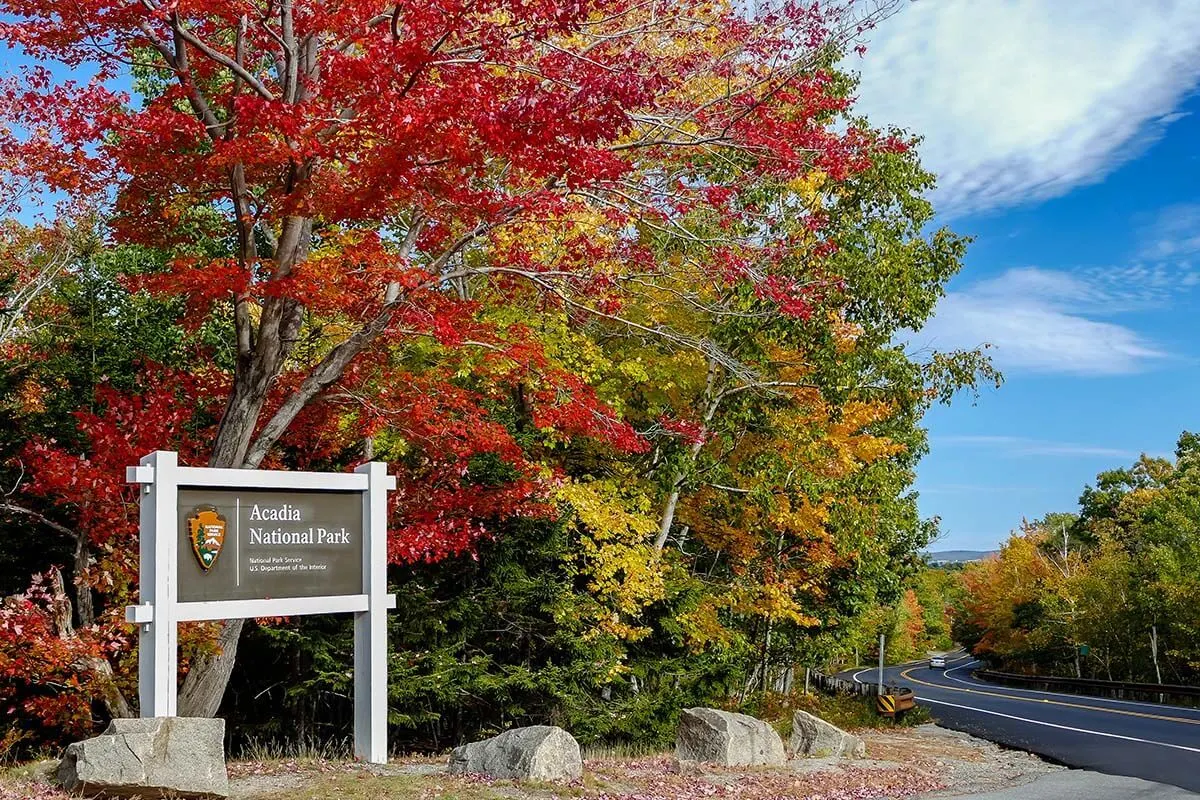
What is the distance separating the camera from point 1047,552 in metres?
72.4

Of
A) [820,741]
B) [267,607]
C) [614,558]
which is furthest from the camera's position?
[614,558]

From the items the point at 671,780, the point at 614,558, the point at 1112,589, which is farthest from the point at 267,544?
the point at 1112,589

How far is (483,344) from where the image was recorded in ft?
39.8

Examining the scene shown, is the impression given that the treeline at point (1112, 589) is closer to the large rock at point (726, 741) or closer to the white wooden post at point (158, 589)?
the large rock at point (726, 741)

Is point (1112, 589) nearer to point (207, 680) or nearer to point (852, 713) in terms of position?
point (852, 713)

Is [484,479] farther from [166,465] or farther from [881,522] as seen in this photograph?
[881,522]

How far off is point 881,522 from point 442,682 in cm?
1055

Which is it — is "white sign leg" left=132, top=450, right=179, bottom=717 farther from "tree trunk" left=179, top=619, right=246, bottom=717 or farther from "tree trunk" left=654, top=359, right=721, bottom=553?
"tree trunk" left=654, top=359, right=721, bottom=553

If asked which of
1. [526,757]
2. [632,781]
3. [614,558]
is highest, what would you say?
[614,558]

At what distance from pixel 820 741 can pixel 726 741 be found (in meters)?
3.14

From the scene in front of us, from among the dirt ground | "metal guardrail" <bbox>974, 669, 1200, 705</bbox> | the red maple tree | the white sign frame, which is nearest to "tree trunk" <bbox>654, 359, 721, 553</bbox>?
the red maple tree

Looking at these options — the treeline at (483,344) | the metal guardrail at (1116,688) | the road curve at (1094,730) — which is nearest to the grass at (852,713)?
the road curve at (1094,730)

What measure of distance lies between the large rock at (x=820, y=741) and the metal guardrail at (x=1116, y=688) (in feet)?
62.1

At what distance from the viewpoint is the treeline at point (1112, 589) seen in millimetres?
43125
